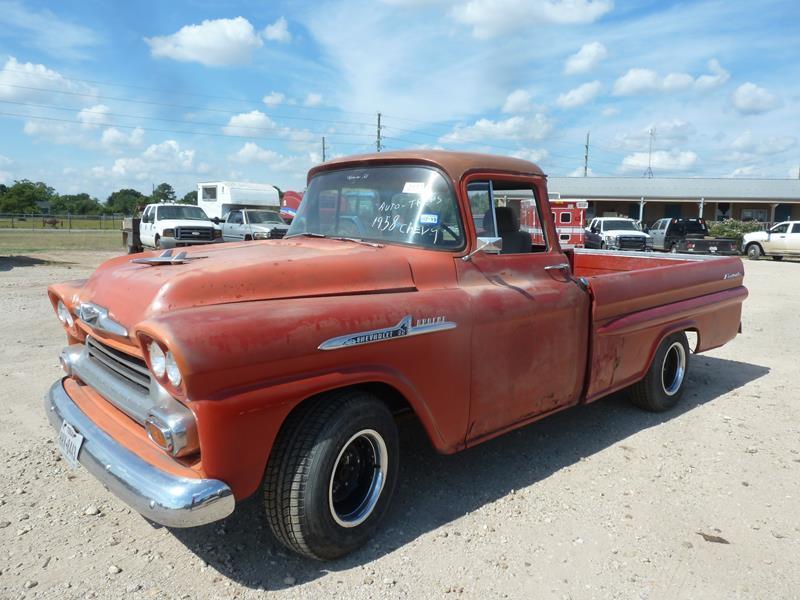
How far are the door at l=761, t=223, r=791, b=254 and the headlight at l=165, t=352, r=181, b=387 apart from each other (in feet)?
84.6

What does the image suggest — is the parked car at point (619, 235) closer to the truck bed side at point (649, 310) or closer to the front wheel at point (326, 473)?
the truck bed side at point (649, 310)

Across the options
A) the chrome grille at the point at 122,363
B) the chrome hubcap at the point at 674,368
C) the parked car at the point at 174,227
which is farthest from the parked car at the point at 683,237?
the chrome grille at the point at 122,363

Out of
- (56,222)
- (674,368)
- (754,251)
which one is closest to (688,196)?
(754,251)

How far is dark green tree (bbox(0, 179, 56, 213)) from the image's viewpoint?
5847 centimetres

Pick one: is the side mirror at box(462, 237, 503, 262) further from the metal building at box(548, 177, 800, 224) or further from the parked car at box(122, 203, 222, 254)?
the metal building at box(548, 177, 800, 224)

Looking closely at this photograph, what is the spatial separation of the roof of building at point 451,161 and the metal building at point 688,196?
39.5 meters

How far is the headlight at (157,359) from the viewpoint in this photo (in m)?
2.39

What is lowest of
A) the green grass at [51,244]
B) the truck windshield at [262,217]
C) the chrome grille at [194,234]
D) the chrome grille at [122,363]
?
the green grass at [51,244]

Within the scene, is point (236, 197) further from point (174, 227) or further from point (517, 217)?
point (517, 217)

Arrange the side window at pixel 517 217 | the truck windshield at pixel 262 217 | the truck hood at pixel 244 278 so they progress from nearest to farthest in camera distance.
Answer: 1. the truck hood at pixel 244 278
2. the side window at pixel 517 217
3. the truck windshield at pixel 262 217

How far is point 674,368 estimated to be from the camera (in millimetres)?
5109

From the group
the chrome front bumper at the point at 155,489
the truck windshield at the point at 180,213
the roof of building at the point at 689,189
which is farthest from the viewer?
the roof of building at the point at 689,189

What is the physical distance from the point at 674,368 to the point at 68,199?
84657 mm

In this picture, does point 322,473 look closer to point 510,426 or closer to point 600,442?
point 510,426
